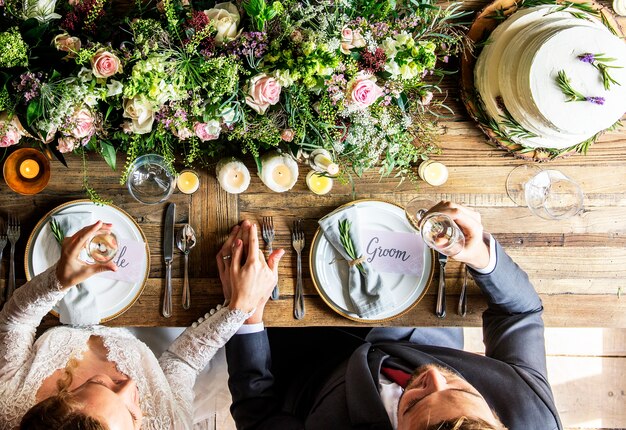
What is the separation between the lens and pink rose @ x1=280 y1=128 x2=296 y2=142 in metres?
1.69

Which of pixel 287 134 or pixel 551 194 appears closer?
pixel 287 134

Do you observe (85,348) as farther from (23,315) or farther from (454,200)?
(454,200)

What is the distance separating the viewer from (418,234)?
1.92m

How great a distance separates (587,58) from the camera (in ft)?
5.06

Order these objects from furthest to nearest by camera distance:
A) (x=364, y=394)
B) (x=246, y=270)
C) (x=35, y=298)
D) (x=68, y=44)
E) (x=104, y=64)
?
(x=246, y=270)
(x=35, y=298)
(x=364, y=394)
(x=68, y=44)
(x=104, y=64)

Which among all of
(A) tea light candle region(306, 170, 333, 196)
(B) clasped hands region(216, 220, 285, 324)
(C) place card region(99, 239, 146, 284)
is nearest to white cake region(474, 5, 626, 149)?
(A) tea light candle region(306, 170, 333, 196)

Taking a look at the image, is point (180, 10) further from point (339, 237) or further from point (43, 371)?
point (43, 371)

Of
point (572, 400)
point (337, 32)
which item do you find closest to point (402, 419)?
point (337, 32)

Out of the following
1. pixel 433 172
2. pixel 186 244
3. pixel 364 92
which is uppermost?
pixel 364 92

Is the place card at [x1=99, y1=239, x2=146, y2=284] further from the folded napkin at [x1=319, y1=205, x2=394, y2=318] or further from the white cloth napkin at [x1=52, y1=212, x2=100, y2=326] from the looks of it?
the folded napkin at [x1=319, y1=205, x2=394, y2=318]

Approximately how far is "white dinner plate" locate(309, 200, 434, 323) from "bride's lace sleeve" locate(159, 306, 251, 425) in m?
0.30

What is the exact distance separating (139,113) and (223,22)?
14.2 inches

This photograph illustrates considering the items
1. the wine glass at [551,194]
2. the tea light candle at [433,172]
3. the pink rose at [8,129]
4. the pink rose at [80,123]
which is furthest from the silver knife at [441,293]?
the pink rose at [8,129]

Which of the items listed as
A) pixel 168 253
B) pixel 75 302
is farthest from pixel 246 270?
pixel 75 302
